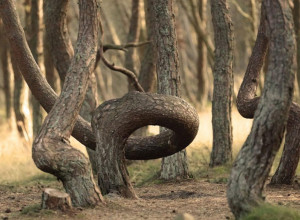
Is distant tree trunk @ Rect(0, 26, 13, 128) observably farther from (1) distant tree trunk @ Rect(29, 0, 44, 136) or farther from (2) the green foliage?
(2) the green foliage

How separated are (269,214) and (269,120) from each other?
1.17 metres

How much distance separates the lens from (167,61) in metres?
14.7

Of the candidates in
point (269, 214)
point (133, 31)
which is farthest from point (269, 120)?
point (133, 31)

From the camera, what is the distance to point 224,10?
16.1 meters

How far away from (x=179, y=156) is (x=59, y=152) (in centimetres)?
503

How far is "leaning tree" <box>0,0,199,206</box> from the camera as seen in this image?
10.3 m

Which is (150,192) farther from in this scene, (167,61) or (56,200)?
(56,200)

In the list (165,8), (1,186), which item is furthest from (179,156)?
(1,186)

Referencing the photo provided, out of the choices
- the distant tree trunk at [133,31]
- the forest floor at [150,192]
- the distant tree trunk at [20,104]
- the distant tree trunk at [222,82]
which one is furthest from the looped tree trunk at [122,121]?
the distant tree trunk at [20,104]

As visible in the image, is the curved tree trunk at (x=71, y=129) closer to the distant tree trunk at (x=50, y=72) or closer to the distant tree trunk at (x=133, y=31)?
the distant tree trunk at (x=133, y=31)

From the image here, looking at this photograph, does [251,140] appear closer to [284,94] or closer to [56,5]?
[284,94]

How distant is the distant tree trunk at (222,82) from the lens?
16109 mm

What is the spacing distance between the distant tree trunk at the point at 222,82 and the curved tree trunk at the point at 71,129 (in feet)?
17.1

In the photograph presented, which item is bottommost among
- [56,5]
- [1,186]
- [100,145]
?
[1,186]
